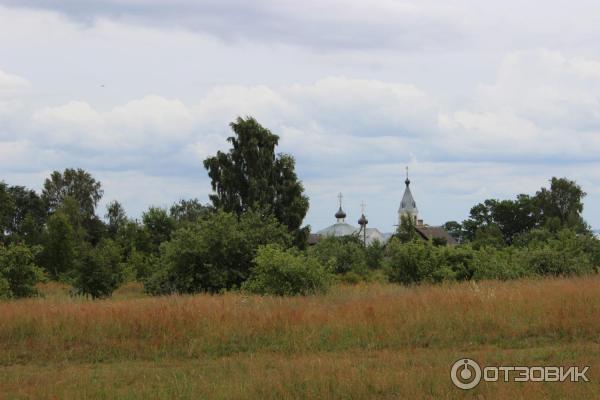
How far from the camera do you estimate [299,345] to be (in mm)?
11289

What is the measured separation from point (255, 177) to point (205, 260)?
2646cm

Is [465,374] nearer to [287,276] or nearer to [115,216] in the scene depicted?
[287,276]

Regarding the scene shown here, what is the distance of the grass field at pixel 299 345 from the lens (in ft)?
27.7

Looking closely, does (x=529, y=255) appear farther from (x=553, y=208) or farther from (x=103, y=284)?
(x=553, y=208)

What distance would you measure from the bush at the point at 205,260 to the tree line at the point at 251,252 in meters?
0.03

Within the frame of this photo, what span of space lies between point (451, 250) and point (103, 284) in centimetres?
1385

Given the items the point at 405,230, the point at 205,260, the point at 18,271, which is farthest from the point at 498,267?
the point at 405,230

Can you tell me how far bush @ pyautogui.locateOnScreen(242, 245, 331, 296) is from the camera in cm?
1878

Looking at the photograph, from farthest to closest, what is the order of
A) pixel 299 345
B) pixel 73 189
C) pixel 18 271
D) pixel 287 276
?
1. pixel 73 189
2. pixel 18 271
3. pixel 287 276
4. pixel 299 345

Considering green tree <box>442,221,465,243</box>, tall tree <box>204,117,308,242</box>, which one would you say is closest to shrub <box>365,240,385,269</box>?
tall tree <box>204,117,308,242</box>

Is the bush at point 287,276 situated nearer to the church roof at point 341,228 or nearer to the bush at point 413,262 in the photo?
the bush at point 413,262

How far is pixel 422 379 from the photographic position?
853 cm

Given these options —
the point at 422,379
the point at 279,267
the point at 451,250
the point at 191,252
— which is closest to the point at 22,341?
the point at 422,379

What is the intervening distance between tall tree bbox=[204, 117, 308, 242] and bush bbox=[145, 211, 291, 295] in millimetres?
25106
